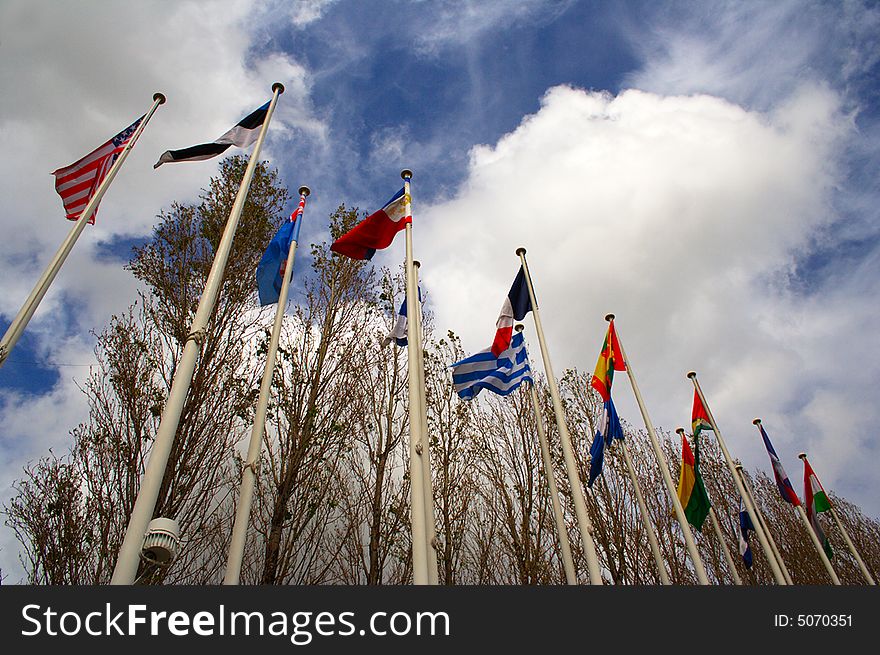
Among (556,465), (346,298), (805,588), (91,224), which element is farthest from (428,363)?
(805,588)

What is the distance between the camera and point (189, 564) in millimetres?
10312

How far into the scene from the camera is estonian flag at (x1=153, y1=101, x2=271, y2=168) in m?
7.88

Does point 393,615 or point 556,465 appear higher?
point 556,465

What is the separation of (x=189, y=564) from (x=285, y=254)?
6.60m

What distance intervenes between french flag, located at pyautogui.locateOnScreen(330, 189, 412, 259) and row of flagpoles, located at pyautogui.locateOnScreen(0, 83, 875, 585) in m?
0.02

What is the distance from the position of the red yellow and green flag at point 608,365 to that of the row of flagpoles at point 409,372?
0.02m

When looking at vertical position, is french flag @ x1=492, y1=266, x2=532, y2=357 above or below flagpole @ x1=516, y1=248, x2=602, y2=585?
above

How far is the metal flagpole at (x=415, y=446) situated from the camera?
5.11 m

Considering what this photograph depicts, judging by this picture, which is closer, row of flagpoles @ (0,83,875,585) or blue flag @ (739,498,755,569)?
row of flagpoles @ (0,83,875,585)

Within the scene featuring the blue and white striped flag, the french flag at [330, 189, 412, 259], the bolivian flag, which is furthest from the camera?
the bolivian flag

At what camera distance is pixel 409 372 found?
6711 mm

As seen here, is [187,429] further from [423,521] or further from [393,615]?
[393,615]

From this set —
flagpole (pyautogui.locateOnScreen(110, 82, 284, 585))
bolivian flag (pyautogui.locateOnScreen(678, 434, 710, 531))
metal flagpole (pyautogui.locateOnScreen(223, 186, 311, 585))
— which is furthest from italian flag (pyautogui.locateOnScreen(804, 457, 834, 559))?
flagpole (pyautogui.locateOnScreen(110, 82, 284, 585))

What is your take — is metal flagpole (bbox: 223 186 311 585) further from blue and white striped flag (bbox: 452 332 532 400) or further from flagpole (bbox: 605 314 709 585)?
flagpole (bbox: 605 314 709 585)
